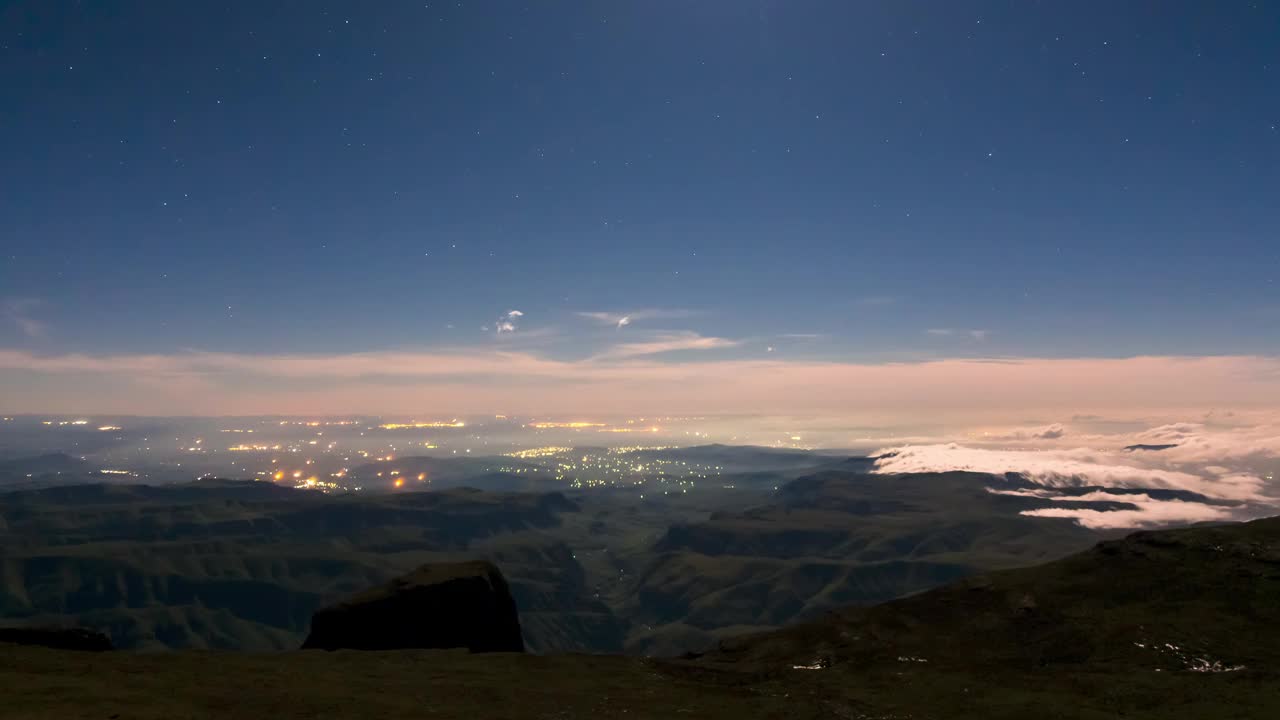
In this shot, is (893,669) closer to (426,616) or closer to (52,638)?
(426,616)

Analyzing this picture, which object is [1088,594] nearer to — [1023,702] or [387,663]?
[1023,702]

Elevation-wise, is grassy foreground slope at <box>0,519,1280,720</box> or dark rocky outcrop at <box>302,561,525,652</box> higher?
grassy foreground slope at <box>0,519,1280,720</box>

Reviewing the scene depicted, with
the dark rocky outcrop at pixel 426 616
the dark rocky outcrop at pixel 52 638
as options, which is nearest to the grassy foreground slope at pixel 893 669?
the dark rocky outcrop at pixel 52 638

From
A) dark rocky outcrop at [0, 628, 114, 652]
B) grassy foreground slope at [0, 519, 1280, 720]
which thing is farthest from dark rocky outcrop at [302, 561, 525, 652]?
grassy foreground slope at [0, 519, 1280, 720]

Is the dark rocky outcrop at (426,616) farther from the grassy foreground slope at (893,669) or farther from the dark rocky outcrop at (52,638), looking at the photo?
the grassy foreground slope at (893,669)

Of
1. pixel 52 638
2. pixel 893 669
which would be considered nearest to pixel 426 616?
pixel 52 638

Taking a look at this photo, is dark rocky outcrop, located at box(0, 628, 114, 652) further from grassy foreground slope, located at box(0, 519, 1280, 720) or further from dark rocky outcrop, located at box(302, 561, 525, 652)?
dark rocky outcrop, located at box(302, 561, 525, 652)
